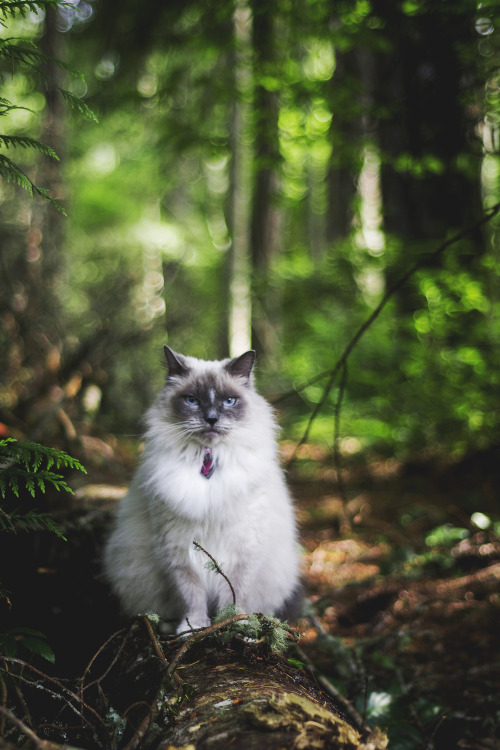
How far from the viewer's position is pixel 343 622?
10.3 feet

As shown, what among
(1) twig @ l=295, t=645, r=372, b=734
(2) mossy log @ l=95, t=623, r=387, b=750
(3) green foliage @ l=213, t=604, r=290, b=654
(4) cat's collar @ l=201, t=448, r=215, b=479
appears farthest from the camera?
(4) cat's collar @ l=201, t=448, r=215, b=479

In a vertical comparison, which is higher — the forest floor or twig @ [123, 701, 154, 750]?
twig @ [123, 701, 154, 750]

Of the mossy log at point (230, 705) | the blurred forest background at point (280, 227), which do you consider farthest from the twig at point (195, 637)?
the blurred forest background at point (280, 227)

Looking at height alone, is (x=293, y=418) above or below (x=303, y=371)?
below

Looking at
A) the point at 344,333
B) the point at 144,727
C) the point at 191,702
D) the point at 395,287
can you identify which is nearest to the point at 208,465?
the point at 191,702

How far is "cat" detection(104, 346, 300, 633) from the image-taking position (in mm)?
2096

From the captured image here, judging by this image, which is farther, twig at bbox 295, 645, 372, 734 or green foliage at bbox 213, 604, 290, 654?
twig at bbox 295, 645, 372, 734

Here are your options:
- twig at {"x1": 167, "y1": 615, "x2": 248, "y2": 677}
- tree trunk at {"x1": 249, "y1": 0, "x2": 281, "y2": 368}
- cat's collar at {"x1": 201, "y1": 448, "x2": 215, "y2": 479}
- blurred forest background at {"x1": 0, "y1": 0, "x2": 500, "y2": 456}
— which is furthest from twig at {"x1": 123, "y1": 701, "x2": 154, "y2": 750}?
tree trunk at {"x1": 249, "y1": 0, "x2": 281, "y2": 368}

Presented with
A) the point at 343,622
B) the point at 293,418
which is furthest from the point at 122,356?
the point at 343,622

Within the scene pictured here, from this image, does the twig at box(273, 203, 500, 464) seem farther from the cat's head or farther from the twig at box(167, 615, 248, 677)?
the twig at box(167, 615, 248, 677)

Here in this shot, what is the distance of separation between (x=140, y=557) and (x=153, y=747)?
3.27ft

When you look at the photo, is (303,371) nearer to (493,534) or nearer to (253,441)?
(493,534)

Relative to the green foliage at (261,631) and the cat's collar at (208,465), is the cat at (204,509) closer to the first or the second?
the cat's collar at (208,465)

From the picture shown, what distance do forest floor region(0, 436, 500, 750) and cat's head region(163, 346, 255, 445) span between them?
951mm
